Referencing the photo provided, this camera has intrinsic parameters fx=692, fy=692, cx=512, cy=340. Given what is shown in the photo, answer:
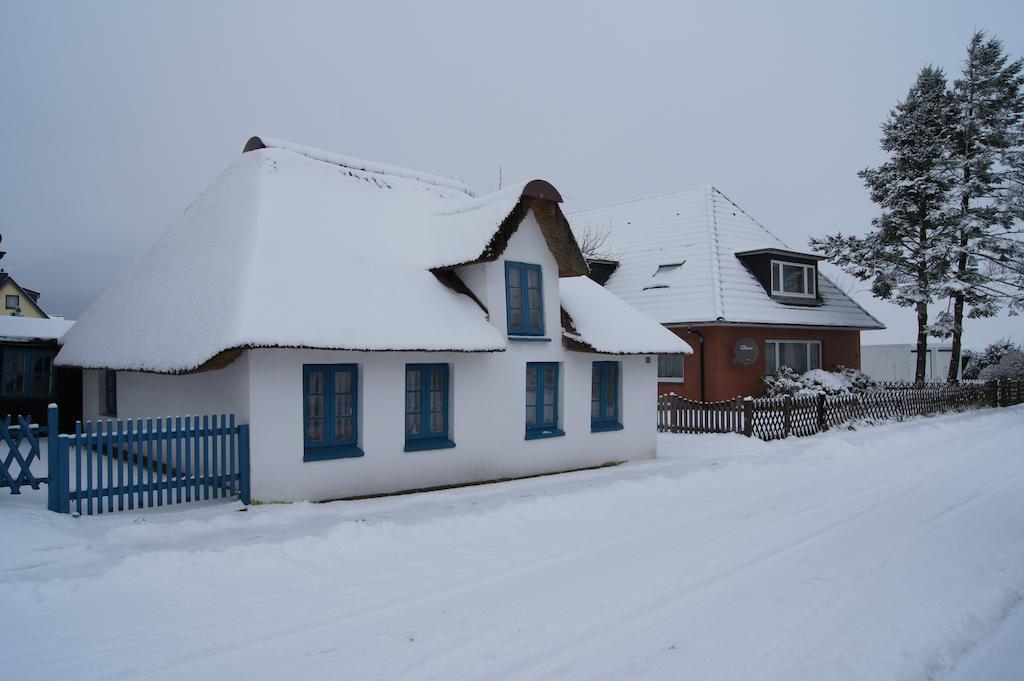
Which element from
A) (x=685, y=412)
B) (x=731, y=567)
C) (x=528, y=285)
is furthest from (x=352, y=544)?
(x=685, y=412)

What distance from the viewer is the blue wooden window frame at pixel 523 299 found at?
48.7 feet

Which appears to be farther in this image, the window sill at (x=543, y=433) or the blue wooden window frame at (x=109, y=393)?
the blue wooden window frame at (x=109, y=393)

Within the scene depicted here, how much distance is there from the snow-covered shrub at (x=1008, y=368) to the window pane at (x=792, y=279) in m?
17.1

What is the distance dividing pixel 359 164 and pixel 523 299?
5.48 m

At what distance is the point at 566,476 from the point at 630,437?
2800 mm

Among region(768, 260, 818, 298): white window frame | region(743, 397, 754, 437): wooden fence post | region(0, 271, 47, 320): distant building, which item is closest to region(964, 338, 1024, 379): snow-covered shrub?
region(768, 260, 818, 298): white window frame

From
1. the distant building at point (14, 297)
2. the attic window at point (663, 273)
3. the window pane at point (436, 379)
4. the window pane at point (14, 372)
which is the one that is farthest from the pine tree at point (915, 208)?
the distant building at point (14, 297)

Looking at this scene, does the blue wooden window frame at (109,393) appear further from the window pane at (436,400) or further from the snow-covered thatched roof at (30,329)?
the window pane at (436,400)

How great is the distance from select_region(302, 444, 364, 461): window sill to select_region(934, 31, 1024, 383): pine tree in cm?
2910

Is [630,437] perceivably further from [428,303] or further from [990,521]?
[990,521]

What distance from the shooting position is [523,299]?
15.0 metres

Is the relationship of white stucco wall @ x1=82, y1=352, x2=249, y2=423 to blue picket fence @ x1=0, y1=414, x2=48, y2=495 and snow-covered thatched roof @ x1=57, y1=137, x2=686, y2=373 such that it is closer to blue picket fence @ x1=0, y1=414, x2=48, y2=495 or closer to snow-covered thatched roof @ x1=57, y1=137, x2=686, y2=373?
snow-covered thatched roof @ x1=57, y1=137, x2=686, y2=373

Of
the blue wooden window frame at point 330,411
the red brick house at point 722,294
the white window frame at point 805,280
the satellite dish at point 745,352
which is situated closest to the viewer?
the blue wooden window frame at point 330,411

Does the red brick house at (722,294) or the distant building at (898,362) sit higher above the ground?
the red brick house at (722,294)
